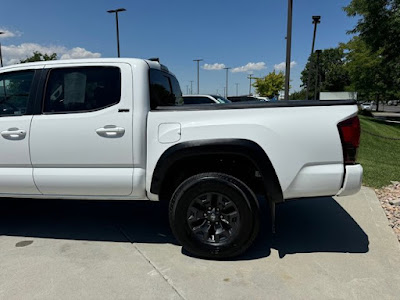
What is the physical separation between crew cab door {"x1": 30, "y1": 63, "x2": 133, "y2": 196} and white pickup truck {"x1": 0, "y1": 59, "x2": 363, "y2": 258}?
10mm

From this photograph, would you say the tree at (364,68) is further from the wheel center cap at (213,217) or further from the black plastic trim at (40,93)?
the black plastic trim at (40,93)

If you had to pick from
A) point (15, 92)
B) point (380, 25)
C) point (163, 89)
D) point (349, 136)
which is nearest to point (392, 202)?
point (349, 136)

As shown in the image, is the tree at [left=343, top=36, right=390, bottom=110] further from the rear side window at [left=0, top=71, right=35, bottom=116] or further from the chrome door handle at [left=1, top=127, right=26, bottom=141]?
the chrome door handle at [left=1, top=127, right=26, bottom=141]

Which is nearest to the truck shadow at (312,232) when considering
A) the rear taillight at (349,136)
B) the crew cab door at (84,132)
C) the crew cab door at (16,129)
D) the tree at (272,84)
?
the rear taillight at (349,136)

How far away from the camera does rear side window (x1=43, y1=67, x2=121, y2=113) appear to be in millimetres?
3059

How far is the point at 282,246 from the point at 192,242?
0.98 m

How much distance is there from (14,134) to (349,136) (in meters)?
3.18

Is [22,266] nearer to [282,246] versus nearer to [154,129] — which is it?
[154,129]

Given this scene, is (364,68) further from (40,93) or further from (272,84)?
(272,84)

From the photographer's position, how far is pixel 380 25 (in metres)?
16.2

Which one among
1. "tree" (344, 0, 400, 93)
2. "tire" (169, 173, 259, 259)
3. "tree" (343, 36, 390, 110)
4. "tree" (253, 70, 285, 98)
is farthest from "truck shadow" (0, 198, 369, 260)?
"tree" (253, 70, 285, 98)

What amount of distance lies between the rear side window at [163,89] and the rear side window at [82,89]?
0.34 metres

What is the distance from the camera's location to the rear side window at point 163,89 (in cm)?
316

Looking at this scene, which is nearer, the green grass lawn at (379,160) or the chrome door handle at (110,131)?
the chrome door handle at (110,131)
